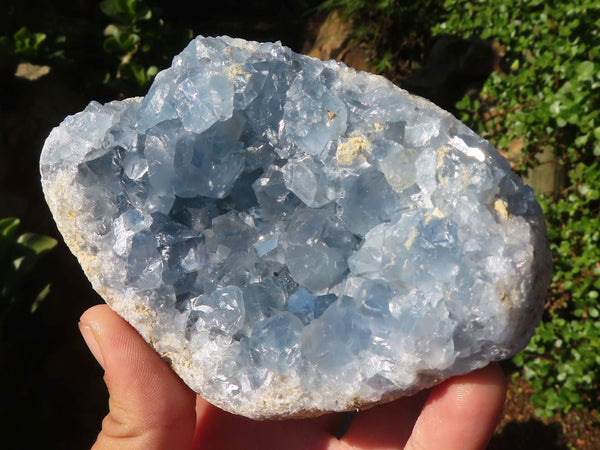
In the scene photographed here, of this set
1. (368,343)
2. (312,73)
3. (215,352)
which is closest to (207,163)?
(312,73)

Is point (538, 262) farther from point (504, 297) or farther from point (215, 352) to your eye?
point (215, 352)

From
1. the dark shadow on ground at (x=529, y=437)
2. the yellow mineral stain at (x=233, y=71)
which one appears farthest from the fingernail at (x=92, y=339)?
the dark shadow on ground at (x=529, y=437)

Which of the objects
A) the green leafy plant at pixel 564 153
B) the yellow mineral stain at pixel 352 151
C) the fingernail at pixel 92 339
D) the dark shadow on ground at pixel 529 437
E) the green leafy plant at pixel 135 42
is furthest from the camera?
the green leafy plant at pixel 135 42

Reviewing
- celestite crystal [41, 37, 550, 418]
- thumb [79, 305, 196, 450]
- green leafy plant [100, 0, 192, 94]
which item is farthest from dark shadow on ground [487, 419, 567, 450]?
green leafy plant [100, 0, 192, 94]

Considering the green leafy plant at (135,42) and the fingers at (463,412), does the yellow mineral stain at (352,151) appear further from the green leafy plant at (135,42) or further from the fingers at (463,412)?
the green leafy plant at (135,42)

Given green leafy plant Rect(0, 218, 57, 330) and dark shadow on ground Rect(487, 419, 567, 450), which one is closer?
green leafy plant Rect(0, 218, 57, 330)

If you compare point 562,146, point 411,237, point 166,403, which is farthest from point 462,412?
point 562,146

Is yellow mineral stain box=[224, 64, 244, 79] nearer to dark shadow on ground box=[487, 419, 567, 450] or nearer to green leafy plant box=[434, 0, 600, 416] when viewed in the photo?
green leafy plant box=[434, 0, 600, 416]

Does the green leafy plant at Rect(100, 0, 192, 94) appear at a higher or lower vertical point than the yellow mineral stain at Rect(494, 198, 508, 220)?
lower

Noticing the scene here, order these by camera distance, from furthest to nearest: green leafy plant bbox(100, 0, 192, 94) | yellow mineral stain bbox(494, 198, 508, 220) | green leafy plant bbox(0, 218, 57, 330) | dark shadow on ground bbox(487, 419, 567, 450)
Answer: green leafy plant bbox(100, 0, 192, 94), dark shadow on ground bbox(487, 419, 567, 450), green leafy plant bbox(0, 218, 57, 330), yellow mineral stain bbox(494, 198, 508, 220)
